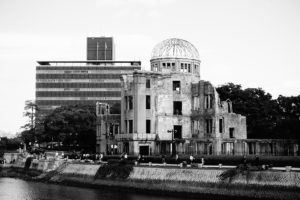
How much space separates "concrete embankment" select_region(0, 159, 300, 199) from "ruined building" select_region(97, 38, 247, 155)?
14.7 metres

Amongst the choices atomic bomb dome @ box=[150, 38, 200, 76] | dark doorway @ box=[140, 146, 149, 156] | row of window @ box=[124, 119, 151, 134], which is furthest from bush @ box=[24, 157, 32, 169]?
atomic bomb dome @ box=[150, 38, 200, 76]

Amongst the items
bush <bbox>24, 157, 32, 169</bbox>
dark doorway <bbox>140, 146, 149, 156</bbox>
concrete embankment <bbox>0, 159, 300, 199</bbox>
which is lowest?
concrete embankment <bbox>0, 159, 300, 199</bbox>

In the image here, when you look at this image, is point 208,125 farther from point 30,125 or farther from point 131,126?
point 30,125

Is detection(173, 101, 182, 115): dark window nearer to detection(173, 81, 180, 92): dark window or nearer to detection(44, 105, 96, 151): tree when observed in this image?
detection(173, 81, 180, 92): dark window

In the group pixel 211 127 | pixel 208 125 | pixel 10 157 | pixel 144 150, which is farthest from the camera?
pixel 10 157

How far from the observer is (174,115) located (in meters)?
108

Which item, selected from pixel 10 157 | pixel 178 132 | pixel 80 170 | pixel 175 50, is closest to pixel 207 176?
pixel 80 170

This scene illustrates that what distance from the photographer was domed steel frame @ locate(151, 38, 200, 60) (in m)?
112

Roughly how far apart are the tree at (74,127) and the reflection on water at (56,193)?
45.1m

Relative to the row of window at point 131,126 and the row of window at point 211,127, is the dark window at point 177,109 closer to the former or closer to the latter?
the row of window at point 131,126

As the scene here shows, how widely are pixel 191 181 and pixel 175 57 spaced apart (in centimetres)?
4444

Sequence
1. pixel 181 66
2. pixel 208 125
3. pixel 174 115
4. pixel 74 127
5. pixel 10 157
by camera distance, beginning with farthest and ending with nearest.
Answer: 1. pixel 74 127
2. pixel 10 157
3. pixel 181 66
4. pixel 174 115
5. pixel 208 125

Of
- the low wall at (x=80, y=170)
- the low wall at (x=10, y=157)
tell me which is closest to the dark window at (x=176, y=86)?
the low wall at (x=80, y=170)

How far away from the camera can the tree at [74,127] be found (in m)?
136
